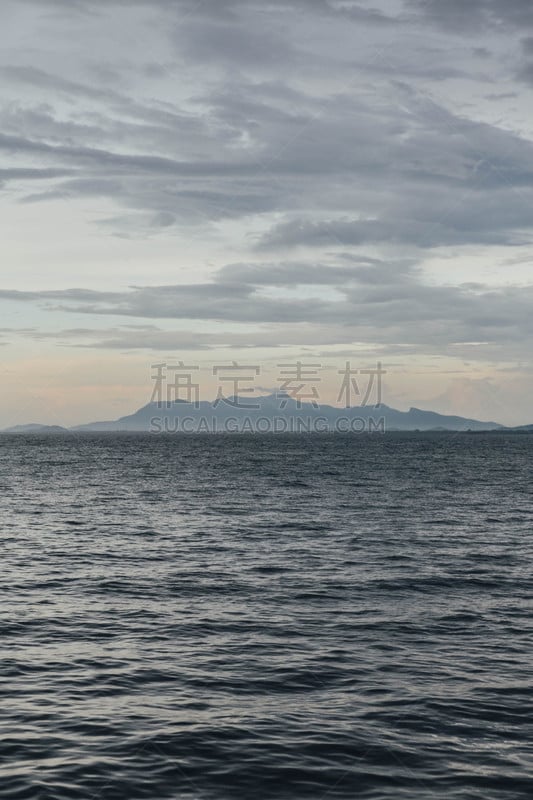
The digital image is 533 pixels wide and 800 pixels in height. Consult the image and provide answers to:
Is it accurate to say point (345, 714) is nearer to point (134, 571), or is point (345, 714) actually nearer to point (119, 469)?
point (134, 571)

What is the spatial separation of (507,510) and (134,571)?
41.7m

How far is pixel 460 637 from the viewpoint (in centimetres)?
2872

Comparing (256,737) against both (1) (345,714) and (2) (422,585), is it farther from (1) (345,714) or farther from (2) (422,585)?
(2) (422,585)

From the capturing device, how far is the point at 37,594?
115 ft

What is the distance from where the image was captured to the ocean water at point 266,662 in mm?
17812

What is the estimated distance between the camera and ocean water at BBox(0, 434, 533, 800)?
17.8m

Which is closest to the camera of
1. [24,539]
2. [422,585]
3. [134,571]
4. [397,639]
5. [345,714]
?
[345,714]

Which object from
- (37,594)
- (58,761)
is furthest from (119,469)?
(58,761)

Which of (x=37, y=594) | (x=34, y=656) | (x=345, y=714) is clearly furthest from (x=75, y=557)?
(x=345, y=714)

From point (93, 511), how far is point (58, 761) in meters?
52.1

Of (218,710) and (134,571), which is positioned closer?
(218,710)

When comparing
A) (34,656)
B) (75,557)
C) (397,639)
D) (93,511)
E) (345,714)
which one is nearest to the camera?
(345,714)

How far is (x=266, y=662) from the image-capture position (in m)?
25.4

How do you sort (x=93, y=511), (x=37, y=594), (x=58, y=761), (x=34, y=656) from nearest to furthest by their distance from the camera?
1. (x=58, y=761)
2. (x=34, y=656)
3. (x=37, y=594)
4. (x=93, y=511)
